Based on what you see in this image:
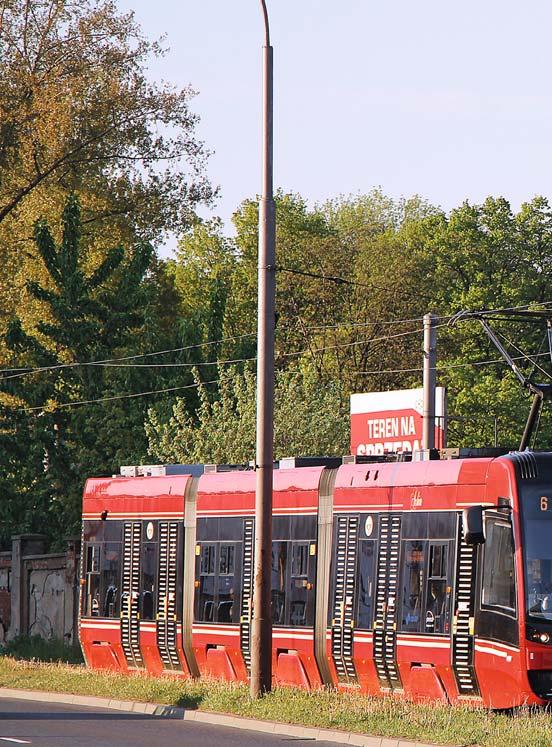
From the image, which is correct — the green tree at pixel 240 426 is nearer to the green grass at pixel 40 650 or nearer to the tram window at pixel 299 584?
the green grass at pixel 40 650

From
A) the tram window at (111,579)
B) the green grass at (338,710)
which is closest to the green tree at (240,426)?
the tram window at (111,579)

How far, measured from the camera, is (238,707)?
2073cm

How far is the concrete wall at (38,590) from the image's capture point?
123 ft

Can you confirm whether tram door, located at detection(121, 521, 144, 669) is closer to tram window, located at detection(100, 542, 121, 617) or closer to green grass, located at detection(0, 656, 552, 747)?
tram window, located at detection(100, 542, 121, 617)

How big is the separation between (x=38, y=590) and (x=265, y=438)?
62.0ft

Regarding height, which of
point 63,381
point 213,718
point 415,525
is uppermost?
point 63,381

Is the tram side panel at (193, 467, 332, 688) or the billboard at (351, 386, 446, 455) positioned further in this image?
the billboard at (351, 386, 446, 455)

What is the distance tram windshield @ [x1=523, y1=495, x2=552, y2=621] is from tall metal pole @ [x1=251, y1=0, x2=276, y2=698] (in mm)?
3745

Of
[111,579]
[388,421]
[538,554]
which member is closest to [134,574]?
[111,579]

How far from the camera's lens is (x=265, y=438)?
21516mm

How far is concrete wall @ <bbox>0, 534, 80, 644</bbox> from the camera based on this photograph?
3744 cm

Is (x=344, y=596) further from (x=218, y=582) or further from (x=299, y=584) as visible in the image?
(x=218, y=582)

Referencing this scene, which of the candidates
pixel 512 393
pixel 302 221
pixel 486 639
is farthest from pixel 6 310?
pixel 486 639

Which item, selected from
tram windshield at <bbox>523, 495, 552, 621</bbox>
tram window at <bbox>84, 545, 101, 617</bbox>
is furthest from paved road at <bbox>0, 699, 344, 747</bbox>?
tram window at <bbox>84, 545, 101, 617</bbox>
